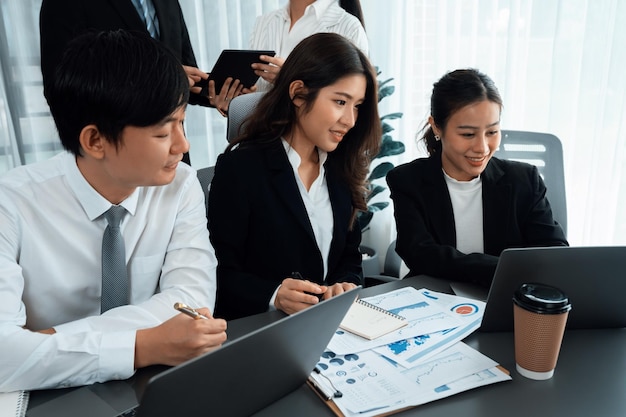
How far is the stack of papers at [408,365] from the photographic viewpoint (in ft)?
2.60

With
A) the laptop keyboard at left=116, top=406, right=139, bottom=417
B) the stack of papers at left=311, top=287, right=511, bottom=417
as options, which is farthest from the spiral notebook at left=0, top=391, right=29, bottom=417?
the stack of papers at left=311, top=287, right=511, bottom=417

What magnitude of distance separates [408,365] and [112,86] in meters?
0.73

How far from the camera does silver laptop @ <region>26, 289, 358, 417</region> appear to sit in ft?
1.84

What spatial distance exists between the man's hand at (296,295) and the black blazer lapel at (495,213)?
0.65m

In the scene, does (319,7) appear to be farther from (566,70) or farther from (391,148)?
(566,70)

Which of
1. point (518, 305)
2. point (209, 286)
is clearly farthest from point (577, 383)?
point (209, 286)

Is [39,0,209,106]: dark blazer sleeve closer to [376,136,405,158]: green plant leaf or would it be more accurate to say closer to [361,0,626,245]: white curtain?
[376,136,405,158]: green plant leaf

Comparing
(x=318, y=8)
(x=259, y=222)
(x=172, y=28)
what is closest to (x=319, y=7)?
(x=318, y=8)

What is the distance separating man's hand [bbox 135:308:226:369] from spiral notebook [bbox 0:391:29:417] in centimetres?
16

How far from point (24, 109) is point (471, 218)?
7.88ft

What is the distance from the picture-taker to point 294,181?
1481 millimetres

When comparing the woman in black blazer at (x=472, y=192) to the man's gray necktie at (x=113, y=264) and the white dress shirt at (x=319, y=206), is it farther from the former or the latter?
the man's gray necktie at (x=113, y=264)

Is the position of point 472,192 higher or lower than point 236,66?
lower

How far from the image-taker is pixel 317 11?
2.16 m
